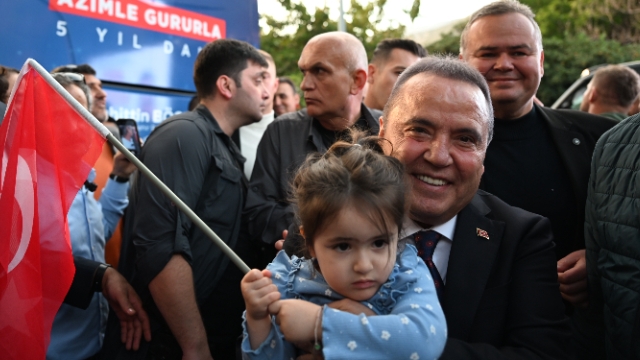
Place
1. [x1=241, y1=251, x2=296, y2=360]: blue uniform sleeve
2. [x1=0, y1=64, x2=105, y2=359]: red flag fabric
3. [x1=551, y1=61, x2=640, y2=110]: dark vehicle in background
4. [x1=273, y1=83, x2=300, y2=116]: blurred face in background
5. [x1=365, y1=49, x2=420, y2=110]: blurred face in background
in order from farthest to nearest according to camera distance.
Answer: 1. [x1=551, y1=61, x2=640, y2=110]: dark vehicle in background
2. [x1=273, y1=83, x2=300, y2=116]: blurred face in background
3. [x1=365, y1=49, x2=420, y2=110]: blurred face in background
4. [x1=0, y1=64, x2=105, y2=359]: red flag fabric
5. [x1=241, y1=251, x2=296, y2=360]: blue uniform sleeve

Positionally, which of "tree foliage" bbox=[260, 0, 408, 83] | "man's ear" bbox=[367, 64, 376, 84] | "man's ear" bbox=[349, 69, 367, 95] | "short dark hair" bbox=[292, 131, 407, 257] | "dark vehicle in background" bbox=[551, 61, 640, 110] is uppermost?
"tree foliage" bbox=[260, 0, 408, 83]

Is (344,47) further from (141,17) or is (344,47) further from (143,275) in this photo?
(141,17)

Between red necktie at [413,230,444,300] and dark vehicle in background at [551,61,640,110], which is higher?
dark vehicle in background at [551,61,640,110]

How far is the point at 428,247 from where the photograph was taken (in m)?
2.38

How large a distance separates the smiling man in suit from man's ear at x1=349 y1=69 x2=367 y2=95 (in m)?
1.83

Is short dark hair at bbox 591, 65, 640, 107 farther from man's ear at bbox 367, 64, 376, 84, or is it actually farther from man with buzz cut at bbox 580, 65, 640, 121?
man's ear at bbox 367, 64, 376, 84

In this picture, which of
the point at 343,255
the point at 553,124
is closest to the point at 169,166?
the point at 343,255

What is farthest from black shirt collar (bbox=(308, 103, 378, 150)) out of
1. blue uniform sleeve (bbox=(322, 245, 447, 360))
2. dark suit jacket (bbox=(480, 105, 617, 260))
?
blue uniform sleeve (bbox=(322, 245, 447, 360))

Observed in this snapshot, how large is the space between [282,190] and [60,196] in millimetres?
1424

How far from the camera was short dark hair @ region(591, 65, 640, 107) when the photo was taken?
215 inches

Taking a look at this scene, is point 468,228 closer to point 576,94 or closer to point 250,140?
point 250,140

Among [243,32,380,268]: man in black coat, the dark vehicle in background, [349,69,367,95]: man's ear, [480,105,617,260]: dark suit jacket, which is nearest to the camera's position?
[480,105,617,260]: dark suit jacket

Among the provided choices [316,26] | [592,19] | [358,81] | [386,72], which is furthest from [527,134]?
[592,19]

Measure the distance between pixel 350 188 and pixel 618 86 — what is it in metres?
4.34
